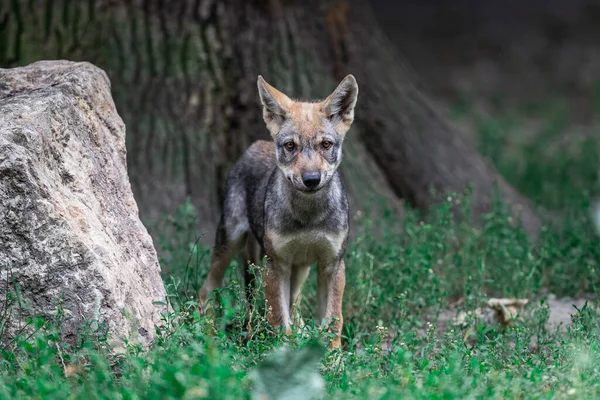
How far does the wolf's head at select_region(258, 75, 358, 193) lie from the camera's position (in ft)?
19.7

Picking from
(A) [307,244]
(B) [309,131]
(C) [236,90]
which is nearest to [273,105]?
(B) [309,131]

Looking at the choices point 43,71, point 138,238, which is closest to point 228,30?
point 43,71

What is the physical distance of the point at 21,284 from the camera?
4957 millimetres

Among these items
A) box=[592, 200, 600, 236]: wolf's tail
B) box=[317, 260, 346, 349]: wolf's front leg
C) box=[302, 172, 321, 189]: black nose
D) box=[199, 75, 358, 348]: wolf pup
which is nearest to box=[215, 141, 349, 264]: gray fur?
box=[199, 75, 358, 348]: wolf pup

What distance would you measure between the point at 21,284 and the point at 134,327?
2.17 feet

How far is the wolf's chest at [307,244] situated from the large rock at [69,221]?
893 mm

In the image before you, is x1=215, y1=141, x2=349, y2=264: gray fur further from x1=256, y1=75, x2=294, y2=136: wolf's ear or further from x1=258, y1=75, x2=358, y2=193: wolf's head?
x1=256, y1=75, x2=294, y2=136: wolf's ear

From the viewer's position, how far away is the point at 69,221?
5012mm

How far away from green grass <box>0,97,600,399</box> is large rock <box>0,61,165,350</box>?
19 cm

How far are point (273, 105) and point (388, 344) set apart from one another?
6.21ft

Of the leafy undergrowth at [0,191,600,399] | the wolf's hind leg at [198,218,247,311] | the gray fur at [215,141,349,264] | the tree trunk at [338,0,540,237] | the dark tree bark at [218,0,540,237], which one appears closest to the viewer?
the leafy undergrowth at [0,191,600,399]

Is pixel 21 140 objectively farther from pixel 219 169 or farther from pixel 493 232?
pixel 493 232

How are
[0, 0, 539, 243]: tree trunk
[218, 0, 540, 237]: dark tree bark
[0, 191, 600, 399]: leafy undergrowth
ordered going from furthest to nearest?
[218, 0, 540, 237]: dark tree bark < [0, 0, 539, 243]: tree trunk < [0, 191, 600, 399]: leafy undergrowth

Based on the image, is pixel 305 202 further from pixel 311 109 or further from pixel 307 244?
pixel 311 109
